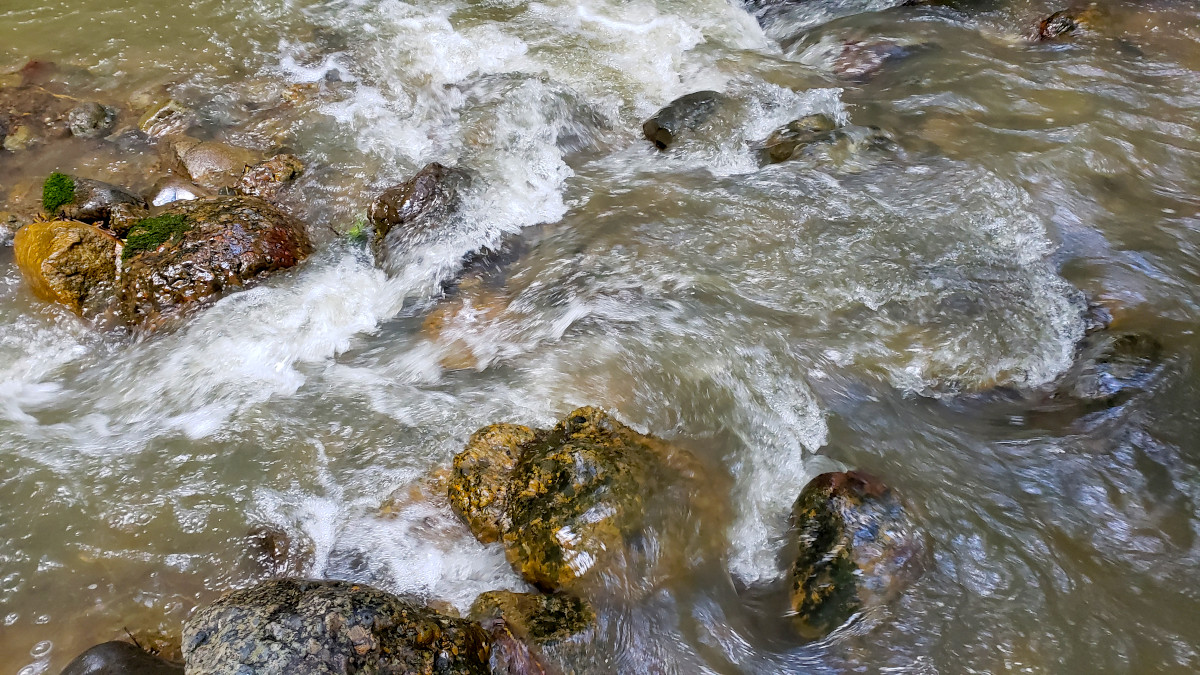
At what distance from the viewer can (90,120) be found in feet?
20.4

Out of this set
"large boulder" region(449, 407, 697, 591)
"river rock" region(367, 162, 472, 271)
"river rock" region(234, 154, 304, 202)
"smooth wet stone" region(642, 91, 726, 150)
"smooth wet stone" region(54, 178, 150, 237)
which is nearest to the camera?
"large boulder" region(449, 407, 697, 591)

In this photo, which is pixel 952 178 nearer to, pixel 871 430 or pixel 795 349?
pixel 795 349

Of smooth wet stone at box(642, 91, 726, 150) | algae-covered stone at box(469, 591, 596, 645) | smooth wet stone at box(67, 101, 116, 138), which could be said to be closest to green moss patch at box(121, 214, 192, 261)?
smooth wet stone at box(67, 101, 116, 138)

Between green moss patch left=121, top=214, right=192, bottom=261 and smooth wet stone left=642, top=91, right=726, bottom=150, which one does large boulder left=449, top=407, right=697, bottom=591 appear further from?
smooth wet stone left=642, top=91, right=726, bottom=150

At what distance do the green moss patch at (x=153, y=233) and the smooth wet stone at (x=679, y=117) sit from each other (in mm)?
4048

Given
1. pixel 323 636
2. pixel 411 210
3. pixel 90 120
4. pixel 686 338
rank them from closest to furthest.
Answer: pixel 323 636
pixel 686 338
pixel 411 210
pixel 90 120

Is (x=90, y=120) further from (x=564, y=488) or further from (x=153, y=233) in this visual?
(x=564, y=488)

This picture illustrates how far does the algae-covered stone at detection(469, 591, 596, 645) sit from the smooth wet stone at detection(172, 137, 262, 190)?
4.69 meters

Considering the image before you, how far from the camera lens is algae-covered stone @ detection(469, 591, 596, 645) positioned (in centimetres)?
292

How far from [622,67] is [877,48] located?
2796 millimetres

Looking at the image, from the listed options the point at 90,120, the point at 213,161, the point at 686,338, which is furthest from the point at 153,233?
the point at 686,338

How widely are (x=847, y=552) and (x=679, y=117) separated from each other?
14.7ft

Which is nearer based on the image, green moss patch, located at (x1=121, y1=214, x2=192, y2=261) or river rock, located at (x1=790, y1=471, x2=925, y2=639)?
river rock, located at (x1=790, y1=471, x2=925, y2=639)

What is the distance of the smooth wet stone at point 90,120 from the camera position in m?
6.17
